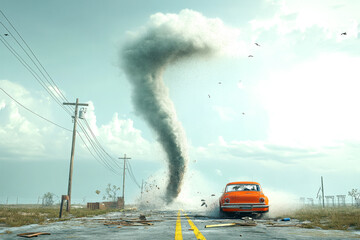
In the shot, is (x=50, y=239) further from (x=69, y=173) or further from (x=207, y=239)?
(x=69, y=173)

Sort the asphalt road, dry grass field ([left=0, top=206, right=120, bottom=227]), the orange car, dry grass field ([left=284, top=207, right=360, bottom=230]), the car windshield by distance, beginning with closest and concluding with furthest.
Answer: the asphalt road
dry grass field ([left=284, top=207, right=360, bottom=230])
dry grass field ([left=0, top=206, right=120, bottom=227])
the orange car
the car windshield

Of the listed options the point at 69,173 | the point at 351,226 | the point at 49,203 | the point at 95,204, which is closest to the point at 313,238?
the point at 351,226

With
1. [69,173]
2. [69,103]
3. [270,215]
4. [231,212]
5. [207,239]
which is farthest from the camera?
[69,103]

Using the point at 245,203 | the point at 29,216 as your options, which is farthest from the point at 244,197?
the point at 29,216

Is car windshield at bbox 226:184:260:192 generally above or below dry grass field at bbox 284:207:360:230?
above

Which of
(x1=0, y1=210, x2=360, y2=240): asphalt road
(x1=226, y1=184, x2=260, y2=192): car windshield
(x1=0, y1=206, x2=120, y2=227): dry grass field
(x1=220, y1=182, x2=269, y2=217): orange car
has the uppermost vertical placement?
(x1=226, y1=184, x2=260, y2=192): car windshield

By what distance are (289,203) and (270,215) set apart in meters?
4.23

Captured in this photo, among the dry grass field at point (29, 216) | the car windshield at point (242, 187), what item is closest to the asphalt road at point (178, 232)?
the dry grass field at point (29, 216)

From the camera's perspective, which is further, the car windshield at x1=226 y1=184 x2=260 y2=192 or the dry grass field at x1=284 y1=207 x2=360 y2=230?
the car windshield at x1=226 y1=184 x2=260 y2=192

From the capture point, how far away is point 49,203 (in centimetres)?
8550

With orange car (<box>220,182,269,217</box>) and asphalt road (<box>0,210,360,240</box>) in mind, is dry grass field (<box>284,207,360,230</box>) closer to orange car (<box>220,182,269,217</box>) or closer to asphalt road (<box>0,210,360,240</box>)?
asphalt road (<box>0,210,360,240</box>)

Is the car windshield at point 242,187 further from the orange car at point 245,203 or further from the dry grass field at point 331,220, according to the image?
the dry grass field at point 331,220

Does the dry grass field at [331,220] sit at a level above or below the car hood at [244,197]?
below

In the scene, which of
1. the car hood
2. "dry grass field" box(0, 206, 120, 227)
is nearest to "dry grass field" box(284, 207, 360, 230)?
the car hood
